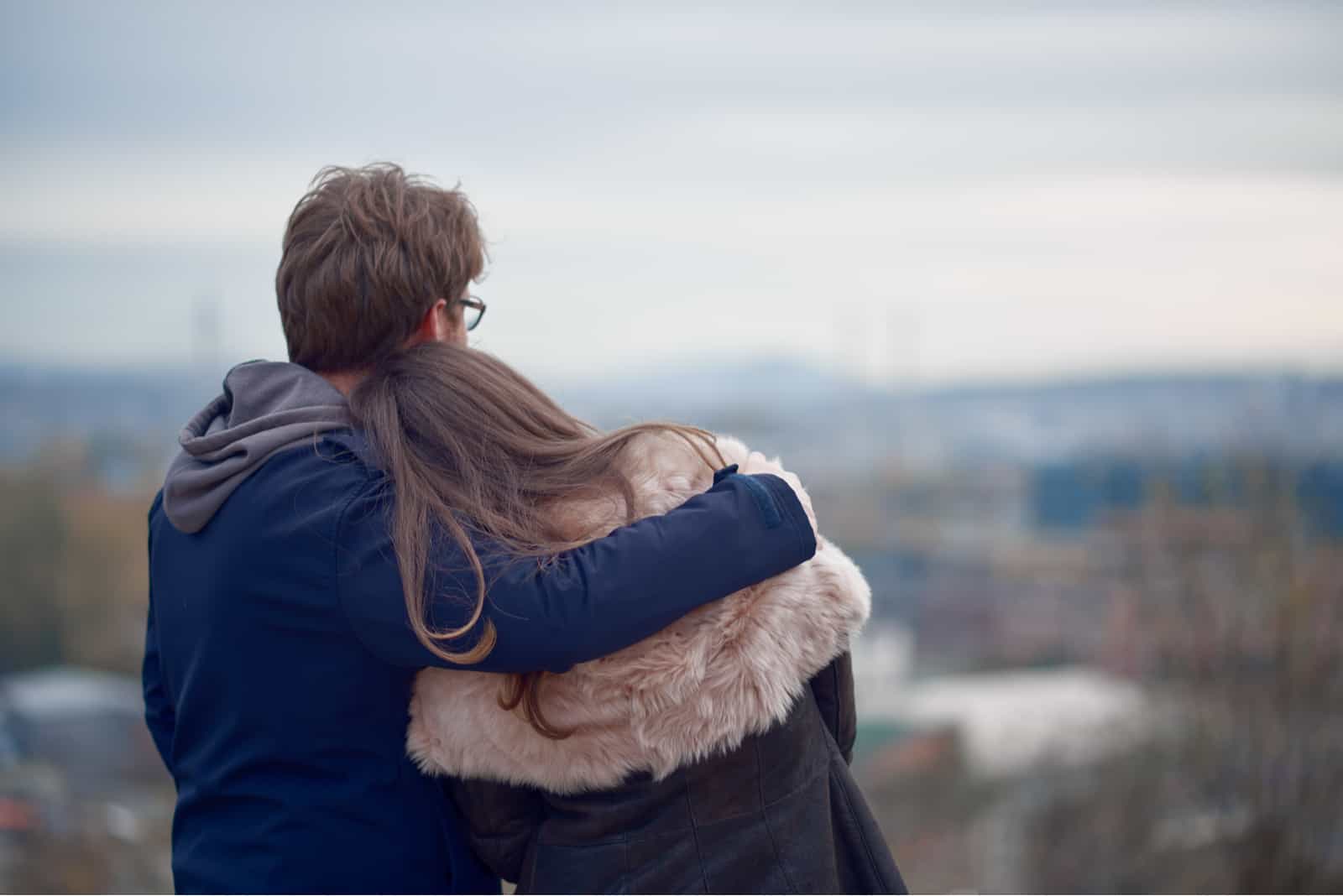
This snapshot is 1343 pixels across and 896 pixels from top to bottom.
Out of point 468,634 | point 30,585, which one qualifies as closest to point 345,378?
point 468,634

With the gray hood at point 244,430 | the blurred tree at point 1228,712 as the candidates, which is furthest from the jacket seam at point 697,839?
the blurred tree at point 1228,712

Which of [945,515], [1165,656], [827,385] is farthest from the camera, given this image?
[945,515]

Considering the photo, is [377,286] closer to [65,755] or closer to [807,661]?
[807,661]

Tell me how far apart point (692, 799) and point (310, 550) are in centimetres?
50

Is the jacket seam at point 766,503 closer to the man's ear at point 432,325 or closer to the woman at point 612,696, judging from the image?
the woman at point 612,696

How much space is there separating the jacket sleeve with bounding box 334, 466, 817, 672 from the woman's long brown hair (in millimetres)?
17

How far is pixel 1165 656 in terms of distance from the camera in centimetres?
→ 1204

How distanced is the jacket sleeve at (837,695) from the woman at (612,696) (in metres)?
0.01

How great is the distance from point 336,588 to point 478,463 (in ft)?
0.68

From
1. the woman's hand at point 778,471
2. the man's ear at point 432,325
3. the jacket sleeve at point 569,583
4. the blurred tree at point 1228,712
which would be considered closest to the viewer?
the jacket sleeve at point 569,583

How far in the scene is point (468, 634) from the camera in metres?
1.20

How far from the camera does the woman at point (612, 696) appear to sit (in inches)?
48.9

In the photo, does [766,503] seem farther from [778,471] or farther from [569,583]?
[569,583]

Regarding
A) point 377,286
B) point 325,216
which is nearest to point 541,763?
point 377,286
